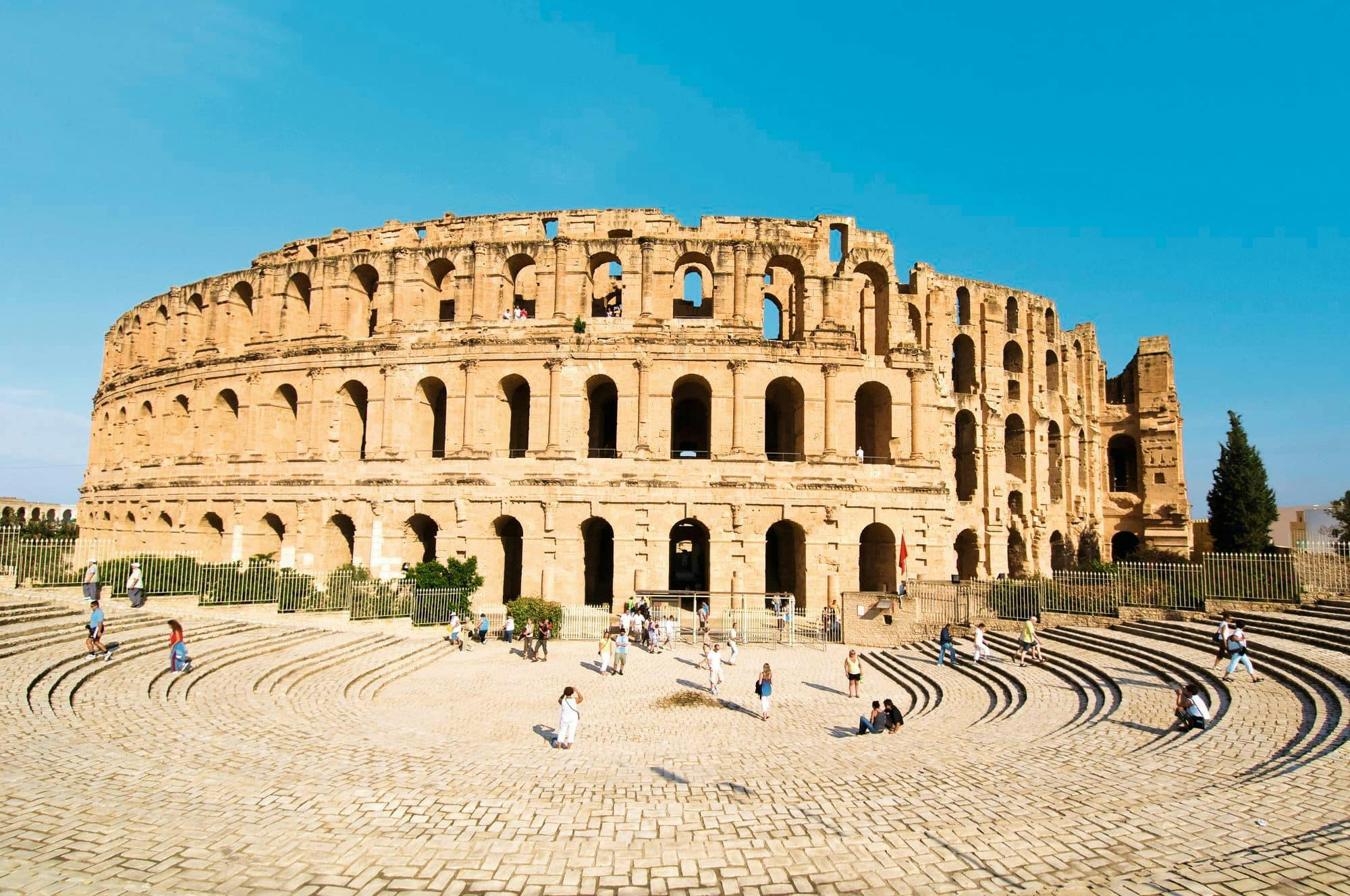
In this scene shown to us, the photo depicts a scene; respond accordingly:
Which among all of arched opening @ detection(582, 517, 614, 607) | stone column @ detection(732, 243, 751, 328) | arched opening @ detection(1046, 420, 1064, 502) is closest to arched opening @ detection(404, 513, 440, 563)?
arched opening @ detection(582, 517, 614, 607)

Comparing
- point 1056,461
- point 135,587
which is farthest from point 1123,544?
point 135,587

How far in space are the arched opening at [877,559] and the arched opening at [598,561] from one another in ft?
35.2

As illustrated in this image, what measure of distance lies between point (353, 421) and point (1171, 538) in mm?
42038

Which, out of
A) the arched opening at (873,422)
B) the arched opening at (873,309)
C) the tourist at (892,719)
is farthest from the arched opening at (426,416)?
the tourist at (892,719)

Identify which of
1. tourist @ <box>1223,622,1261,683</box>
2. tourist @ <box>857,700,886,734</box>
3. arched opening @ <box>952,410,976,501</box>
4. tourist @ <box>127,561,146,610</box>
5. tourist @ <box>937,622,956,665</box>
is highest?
arched opening @ <box>952,410,976,501</box>

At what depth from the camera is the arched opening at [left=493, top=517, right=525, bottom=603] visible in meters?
27.9

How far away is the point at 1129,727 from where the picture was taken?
1135cm

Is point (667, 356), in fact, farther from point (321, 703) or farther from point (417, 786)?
point (417, 786)

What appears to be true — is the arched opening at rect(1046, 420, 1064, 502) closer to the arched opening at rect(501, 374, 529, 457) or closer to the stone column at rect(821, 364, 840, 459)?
the stone column at rect(821, 364, 840, 459)

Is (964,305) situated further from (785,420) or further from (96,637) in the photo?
(96,637)

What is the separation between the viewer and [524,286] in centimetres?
3256

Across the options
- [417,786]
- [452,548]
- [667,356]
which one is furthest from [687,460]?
[417,786]

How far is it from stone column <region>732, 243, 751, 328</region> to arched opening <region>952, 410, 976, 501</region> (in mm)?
13548

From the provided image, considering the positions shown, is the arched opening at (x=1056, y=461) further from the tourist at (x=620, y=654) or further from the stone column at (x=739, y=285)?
the tourist at (x=620, y=654)
